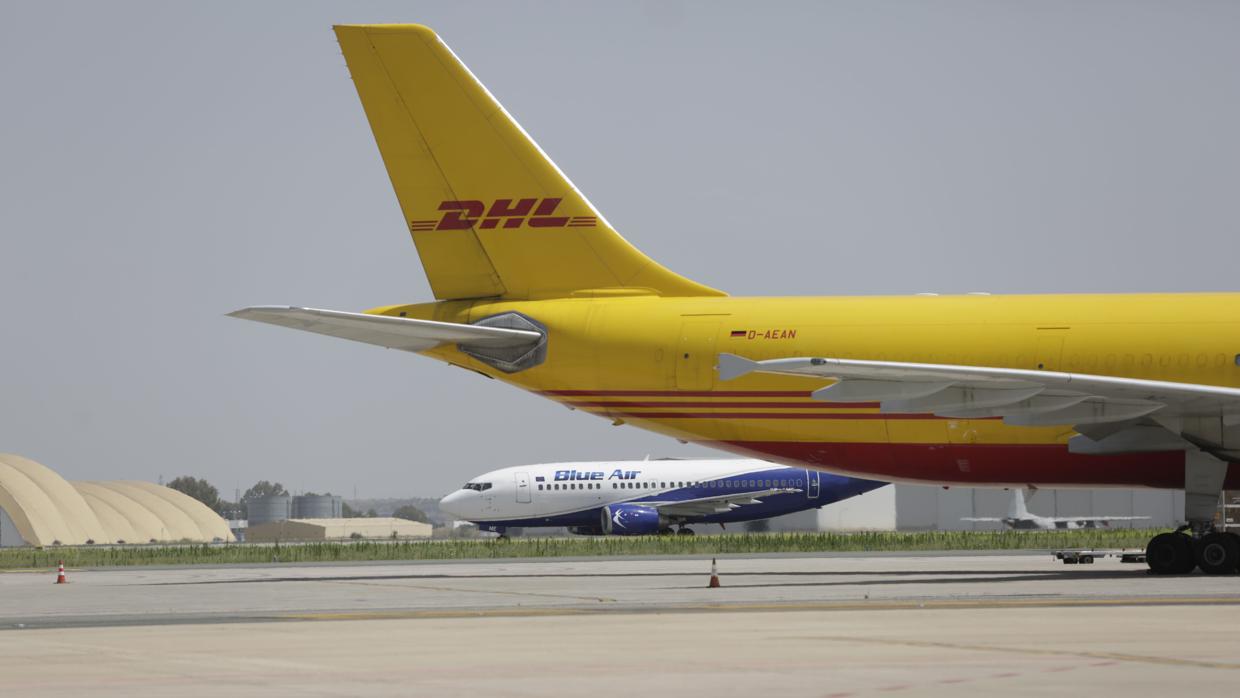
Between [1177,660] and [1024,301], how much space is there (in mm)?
16455

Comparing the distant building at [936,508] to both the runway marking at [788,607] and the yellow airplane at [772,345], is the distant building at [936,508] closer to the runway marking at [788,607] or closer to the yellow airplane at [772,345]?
the yellow airplane at [772,345]

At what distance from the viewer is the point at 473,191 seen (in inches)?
1174

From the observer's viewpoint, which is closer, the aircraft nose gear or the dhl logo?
the aircraft nose gear

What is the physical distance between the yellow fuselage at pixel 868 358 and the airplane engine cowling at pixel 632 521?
107ft

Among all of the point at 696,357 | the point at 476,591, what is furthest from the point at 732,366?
the point at 476,591

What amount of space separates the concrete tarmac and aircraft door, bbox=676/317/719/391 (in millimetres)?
3744

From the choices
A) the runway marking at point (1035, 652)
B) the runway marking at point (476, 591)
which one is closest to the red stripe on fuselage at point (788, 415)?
the runway marking at point (476, 591)

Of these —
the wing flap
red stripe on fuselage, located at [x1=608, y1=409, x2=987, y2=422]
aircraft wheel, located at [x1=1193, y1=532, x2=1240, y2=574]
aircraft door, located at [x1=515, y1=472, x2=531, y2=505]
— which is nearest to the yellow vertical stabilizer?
red stripe on fuselage, located at [x1=608, y1=409, x2=987, y2=422]

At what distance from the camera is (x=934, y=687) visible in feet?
34.5

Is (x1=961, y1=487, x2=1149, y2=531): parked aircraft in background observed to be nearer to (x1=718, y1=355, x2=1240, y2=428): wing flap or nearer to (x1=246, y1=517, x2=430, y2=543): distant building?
(x1=246, y1=517, x2=430, y2=543): distant building

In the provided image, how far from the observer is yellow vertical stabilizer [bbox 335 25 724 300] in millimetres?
29469

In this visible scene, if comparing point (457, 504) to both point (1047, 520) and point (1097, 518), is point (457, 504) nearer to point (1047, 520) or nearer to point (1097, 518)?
point (1047, 520)

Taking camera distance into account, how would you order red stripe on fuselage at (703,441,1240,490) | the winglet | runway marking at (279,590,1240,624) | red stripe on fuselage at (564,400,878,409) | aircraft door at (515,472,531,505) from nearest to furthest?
runway marking at (279,590,1240,624), the winglet, red stripe on fuselage at (703,441,1240,490), red stripe on fuselage at (564,400,878,409), aircraft door at (515,472,531,505)

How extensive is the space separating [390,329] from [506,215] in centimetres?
375
